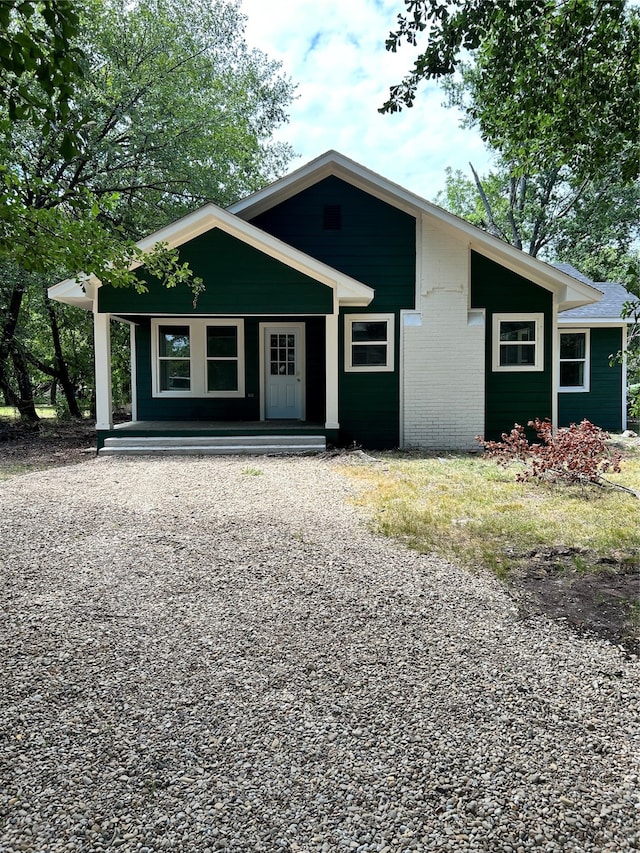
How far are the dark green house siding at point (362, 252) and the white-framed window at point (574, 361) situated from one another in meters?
5.90

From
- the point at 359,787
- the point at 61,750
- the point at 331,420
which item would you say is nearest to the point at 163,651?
the point at 61,750

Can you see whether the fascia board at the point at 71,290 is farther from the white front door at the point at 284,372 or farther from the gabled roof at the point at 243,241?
the white front door at the point at 284,372

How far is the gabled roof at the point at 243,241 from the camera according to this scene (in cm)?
995

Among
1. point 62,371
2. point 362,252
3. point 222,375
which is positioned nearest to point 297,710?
point 362,252

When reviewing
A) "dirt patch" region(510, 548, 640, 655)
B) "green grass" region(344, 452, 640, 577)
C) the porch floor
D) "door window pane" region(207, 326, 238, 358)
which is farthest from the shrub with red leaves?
"door window pane" region(207, 326, 238, 358)

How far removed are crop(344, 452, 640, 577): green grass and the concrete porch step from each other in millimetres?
2013

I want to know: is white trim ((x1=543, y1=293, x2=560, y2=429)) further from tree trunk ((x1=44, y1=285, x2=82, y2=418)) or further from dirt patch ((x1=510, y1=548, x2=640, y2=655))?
tree trunk ((x1=44, y1=285, x2=82, y2=418))

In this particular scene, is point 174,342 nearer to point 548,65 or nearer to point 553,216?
point 548,65

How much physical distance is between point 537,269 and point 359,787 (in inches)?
433

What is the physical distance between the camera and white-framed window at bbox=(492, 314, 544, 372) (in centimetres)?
1165

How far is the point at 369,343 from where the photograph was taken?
11.5 m

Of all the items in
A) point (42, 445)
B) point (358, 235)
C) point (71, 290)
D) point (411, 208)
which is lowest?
point (42, 445)

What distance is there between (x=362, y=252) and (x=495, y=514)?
7268 mm

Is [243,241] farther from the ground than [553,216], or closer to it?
closer to it
